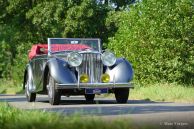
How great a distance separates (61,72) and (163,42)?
10759 millimetres

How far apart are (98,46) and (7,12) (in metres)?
21.6

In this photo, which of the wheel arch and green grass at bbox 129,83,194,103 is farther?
green grass at bbox 129,83,194,103

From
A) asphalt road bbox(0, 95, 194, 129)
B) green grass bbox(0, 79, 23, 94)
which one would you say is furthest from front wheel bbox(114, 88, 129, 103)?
green grass bbox(0, 79, 23, 94)

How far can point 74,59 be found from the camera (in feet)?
45.0

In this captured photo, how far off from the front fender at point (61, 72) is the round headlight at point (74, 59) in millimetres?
189

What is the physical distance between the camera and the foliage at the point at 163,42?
23906mm

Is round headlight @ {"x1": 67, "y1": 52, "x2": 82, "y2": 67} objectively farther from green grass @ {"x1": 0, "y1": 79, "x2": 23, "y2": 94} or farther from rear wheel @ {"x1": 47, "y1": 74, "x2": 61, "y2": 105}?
green grass @ {"x1": 0, "y1": 79, "x2": 23, "y2": 94}

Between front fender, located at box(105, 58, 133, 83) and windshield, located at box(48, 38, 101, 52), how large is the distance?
5.16ft

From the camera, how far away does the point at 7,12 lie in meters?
36.9

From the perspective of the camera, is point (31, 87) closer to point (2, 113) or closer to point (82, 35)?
point (2, 113)

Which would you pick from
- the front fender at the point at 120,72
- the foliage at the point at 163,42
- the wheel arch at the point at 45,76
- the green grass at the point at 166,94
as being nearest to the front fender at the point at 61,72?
the wheel arch at the point at 45,76

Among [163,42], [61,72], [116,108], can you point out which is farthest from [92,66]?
[163,42]

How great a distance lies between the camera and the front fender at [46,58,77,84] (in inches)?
536

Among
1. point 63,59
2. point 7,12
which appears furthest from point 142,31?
point 7,12
